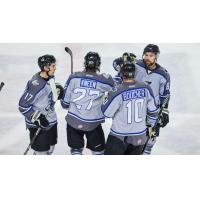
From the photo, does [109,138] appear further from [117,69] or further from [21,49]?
[21,49]

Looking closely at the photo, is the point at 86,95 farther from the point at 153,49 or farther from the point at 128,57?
the point at 153,49

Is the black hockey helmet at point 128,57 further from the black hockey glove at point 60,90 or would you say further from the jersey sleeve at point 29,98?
the jersey sleeve at point 29,98

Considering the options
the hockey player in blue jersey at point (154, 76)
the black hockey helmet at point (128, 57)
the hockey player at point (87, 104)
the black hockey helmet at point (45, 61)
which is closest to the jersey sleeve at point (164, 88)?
the hockey player in blue jersey at point (154, 76)

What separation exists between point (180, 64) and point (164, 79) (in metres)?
0.23

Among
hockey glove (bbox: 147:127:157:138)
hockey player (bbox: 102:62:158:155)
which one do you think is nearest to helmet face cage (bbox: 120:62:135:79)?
hockey player (bbox: 102:62:158:155)

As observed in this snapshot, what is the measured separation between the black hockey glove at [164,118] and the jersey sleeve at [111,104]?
0.53 metres

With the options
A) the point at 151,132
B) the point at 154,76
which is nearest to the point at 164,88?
the point at 154,76

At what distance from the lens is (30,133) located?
4551 mm

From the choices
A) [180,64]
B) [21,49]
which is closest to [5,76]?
[21,49]

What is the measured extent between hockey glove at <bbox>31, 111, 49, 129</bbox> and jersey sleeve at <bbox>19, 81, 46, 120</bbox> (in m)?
0.04

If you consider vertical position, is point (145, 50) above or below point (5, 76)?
above

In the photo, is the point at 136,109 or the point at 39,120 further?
the point at 39,120

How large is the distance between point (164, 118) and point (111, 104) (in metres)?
0.61

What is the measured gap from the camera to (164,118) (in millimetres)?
4535
